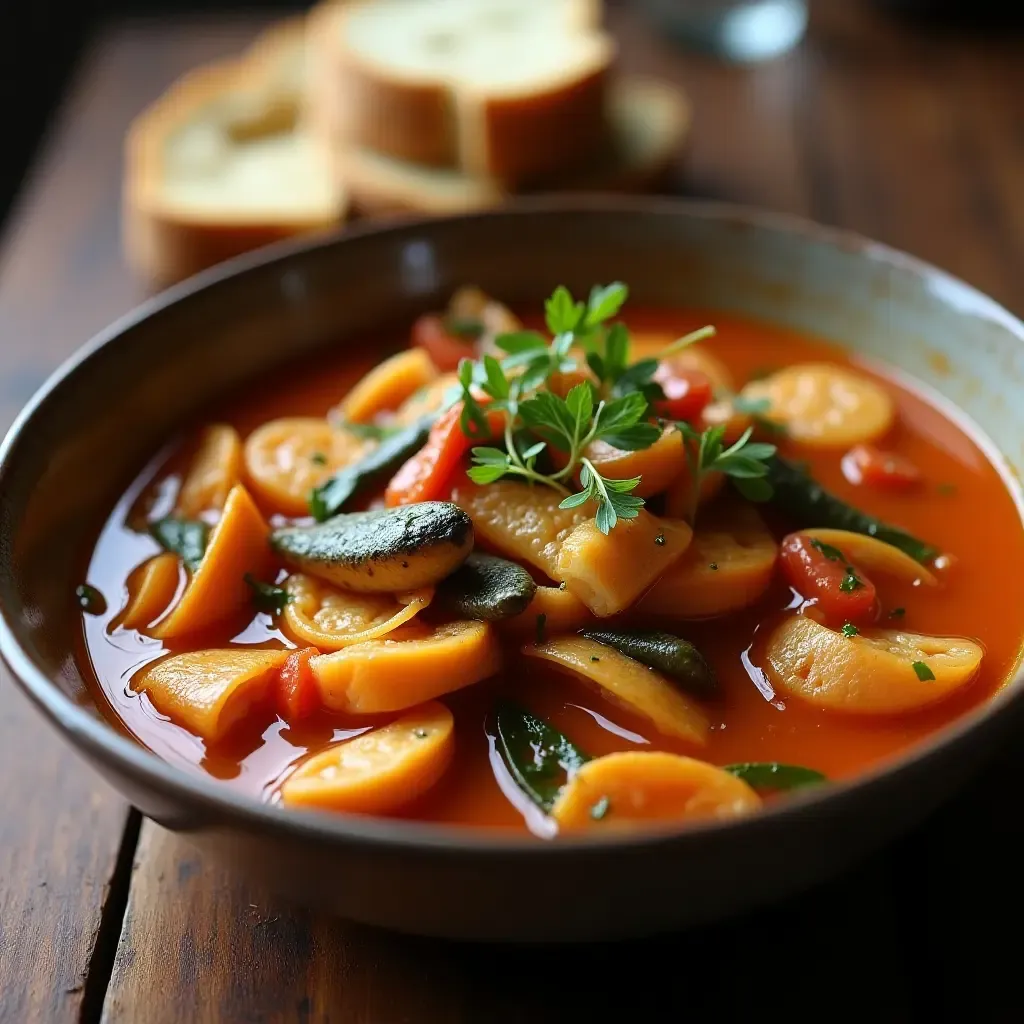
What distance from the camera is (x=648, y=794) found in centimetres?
207

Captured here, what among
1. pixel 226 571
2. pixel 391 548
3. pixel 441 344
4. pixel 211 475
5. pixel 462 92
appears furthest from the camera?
pixel 462 92

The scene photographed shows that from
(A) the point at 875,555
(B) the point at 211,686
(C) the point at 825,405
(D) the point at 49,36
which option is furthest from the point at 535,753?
(D) the point at 49,36

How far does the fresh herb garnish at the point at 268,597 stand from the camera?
2615 mm

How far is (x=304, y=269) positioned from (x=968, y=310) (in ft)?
5.64

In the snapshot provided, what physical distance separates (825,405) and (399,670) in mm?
1446

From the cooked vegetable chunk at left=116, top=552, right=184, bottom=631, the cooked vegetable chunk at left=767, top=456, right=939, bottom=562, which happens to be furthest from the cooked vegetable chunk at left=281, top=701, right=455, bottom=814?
the cooked vegetable chunk at left=767, top=456, right=939, bottom=562

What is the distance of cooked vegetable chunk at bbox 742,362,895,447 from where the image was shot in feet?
10.2

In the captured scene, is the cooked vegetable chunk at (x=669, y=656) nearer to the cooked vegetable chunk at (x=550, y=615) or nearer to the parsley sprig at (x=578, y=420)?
the cooked vegetable chunk at (x=550, y=615)

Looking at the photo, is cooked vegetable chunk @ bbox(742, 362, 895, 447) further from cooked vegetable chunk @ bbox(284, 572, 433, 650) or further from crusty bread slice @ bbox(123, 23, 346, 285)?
crusty bread slice @ bbox(123, 23, 346, 285)

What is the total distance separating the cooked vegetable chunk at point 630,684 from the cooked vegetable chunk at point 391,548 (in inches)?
9.8

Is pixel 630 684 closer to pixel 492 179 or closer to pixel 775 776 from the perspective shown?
pixel 775 776

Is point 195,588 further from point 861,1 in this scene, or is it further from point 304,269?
point 861,1

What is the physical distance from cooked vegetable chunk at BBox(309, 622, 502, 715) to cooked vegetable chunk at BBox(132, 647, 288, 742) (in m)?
0.11

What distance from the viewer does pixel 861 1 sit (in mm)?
5805
